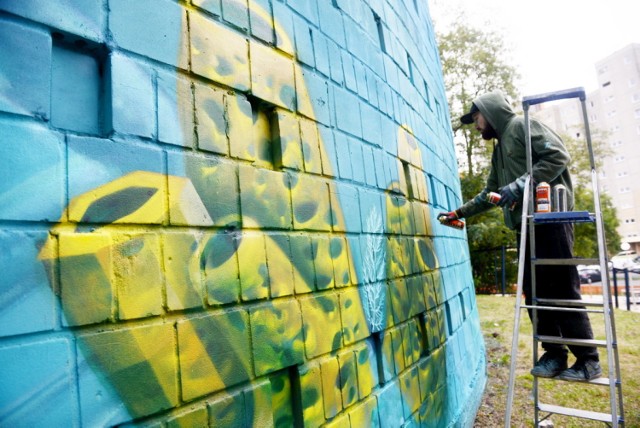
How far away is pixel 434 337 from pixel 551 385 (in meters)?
2.49

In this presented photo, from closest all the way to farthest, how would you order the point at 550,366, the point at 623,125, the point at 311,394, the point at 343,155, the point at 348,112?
1. the point at 311,394
2. the point at 343,155
3. the point at 348,112
4. the point at 550,366
5. the point at 623,125

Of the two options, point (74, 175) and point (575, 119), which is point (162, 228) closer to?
point (74, 175)

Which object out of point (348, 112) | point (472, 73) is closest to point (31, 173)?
point (348, 112)

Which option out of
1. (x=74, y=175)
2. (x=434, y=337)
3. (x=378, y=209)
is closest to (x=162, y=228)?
(x=74, y=175)

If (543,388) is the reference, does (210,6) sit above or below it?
above

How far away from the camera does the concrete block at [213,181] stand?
1248 millimetres

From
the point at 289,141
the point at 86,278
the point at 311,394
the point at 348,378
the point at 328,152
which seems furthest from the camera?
the point at 328,152

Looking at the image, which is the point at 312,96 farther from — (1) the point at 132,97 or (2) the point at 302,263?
(1) the point at 132,97

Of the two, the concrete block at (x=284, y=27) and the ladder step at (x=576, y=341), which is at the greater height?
→ the concrete block at (x=284, y=27)

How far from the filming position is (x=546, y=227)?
3268 millimetres

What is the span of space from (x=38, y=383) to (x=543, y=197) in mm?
3206

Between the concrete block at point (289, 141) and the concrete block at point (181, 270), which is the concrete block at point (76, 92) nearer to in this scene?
the concrete block at point (181, 270)

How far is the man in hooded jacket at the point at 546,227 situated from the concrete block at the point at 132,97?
9.18 ft

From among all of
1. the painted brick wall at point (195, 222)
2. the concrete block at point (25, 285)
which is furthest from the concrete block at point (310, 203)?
the concrete block at point (25, 285)
